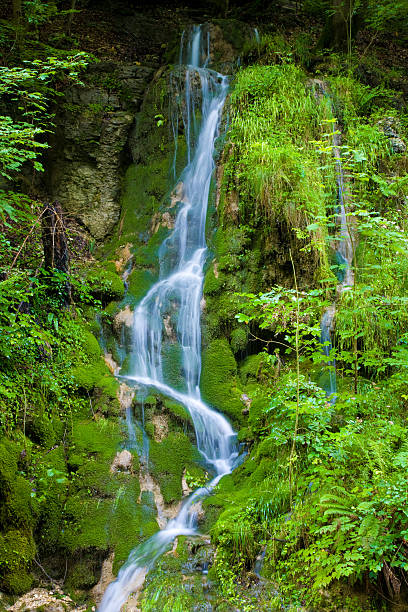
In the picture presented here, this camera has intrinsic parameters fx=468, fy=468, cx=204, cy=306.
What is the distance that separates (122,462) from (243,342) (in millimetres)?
2475

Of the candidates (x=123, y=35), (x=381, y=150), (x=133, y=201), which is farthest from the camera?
(x=123, y=35)

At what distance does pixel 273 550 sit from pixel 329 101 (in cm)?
801

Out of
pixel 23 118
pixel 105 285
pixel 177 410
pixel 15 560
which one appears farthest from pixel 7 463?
pixel 23 118

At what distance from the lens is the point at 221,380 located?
6.66m

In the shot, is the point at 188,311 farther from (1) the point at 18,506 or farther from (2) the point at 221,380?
(1) the point at 18,506

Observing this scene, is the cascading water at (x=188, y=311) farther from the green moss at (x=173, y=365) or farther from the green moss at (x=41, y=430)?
the green moss at (x=41, y=430)

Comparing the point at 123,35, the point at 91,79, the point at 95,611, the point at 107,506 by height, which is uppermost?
the point at 123,35

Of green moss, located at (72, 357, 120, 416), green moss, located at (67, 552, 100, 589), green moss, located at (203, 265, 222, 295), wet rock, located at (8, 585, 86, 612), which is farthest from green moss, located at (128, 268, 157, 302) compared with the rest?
wet rock, located at (8, 585, 86, 612)

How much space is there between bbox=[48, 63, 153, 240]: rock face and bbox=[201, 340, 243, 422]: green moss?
4.00 meters

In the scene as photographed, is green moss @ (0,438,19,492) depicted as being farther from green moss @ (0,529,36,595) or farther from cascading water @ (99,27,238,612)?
cascading water @ (99,27,238,612)

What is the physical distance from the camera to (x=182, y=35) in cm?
1095

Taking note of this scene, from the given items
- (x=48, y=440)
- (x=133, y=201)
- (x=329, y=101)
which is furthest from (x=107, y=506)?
(x=329, y=101)

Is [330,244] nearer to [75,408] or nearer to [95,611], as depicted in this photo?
[75,408]

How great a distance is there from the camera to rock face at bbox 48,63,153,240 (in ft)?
31.9
